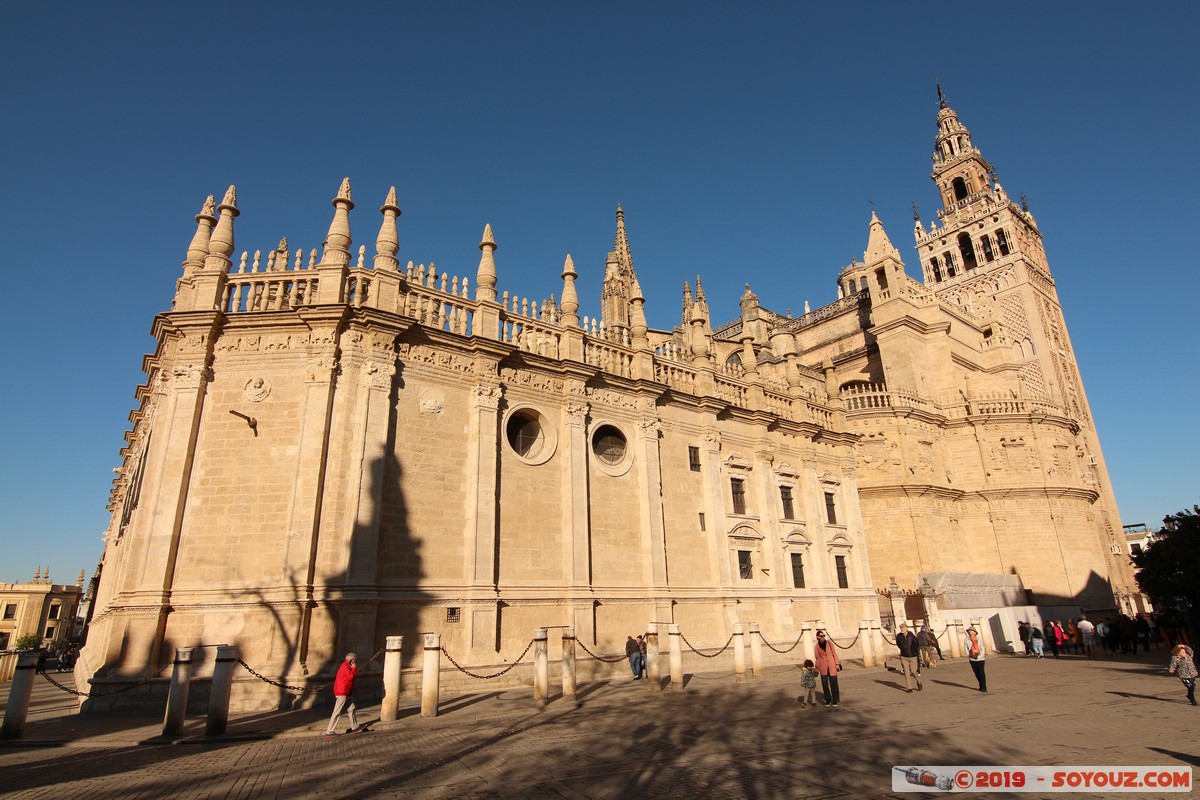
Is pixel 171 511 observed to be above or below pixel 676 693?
above

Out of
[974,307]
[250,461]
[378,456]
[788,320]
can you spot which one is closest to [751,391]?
[378,456]

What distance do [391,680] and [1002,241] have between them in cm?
6073

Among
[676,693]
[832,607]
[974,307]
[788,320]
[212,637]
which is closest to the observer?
[212,637]

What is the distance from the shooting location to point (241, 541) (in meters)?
14.6

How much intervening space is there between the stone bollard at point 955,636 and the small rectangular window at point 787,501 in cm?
768

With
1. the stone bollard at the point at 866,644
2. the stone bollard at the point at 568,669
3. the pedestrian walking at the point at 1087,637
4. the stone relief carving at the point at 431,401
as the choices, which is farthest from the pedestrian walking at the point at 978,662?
the pedestrian walking at the point at 1087,637

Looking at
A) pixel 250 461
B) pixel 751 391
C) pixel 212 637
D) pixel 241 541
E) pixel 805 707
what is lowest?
pixel 805 707

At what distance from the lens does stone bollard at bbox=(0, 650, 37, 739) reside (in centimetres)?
1031

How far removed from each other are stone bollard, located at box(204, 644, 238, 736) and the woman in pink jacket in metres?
10.8

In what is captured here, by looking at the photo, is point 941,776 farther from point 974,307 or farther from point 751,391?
point 974,307

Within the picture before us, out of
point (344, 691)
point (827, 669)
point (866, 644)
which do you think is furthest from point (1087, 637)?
point (344, 691)

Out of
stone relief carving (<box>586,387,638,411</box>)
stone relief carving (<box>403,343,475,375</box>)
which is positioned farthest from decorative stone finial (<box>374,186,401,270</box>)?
stone relief carving (<box>586,387,638,411</box>)

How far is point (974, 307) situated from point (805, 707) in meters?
51.1

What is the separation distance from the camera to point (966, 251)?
5869cm
